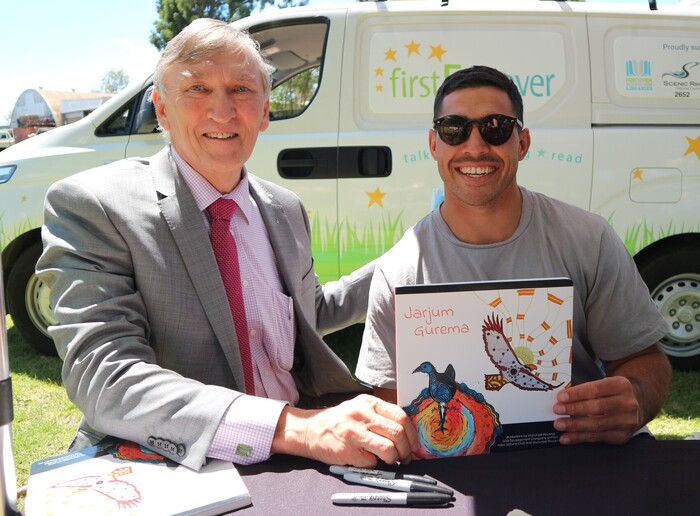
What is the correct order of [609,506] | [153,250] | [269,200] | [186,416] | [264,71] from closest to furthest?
[609,506]
[186,416]
[153,250]
[264,71]
[269,200]

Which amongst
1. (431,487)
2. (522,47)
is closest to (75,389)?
(431,487)

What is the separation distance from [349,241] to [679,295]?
2.10m

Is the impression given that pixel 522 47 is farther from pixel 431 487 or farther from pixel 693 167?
pixel 431 487

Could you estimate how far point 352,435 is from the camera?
4.22 ft

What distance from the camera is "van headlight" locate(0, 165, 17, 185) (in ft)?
14.3

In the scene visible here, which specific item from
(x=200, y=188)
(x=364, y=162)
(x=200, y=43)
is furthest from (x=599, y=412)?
(x=364, y=162)

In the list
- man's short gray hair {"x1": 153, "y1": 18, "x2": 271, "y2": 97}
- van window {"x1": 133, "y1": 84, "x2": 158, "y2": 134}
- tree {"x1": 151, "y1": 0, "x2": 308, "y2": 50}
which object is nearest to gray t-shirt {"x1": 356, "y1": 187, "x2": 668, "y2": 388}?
man's short gray hair {"x1": 153, "y1": 18, "x2": 271, "y2": 97}

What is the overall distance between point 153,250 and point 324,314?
0.72m

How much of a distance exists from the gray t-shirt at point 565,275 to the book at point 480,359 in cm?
40

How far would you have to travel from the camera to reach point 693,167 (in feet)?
13.0

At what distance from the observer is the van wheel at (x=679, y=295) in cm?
414

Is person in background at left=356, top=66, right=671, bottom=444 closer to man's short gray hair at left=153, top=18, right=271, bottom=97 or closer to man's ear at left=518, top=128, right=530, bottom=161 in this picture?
man's ear at left=518, top=128, right=530, bottom=161

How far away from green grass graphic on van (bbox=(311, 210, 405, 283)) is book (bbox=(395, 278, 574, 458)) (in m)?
2.81

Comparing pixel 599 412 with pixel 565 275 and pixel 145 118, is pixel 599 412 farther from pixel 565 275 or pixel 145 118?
pixel 145 118
